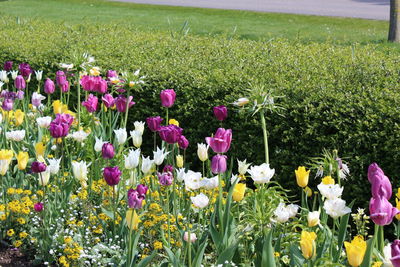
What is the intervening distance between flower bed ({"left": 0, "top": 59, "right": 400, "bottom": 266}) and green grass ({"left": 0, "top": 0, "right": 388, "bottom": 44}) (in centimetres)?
714

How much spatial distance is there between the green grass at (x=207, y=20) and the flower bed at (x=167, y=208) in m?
7.14

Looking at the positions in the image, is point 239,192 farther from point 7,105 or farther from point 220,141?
point 7,105

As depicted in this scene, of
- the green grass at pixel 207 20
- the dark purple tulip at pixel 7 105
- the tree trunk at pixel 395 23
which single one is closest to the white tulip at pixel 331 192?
the dark purple tulip at pixel 7 105

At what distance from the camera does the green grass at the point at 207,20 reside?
1224 centimetres

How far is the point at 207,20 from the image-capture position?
14680 mm

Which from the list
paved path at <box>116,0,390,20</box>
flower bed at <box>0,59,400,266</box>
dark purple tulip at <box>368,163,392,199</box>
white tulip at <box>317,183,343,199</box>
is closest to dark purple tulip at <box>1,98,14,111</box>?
flower bed at <box>0,59,400,266</box>

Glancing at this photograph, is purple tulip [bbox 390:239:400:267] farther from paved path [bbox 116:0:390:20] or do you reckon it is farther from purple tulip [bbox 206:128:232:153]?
paved path [bbox 116:0:390:20]

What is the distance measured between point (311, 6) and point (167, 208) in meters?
14.7

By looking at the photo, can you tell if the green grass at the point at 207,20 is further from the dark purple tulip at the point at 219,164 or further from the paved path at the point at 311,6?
the dark purple tulip at the point at 219,164

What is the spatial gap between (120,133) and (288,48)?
3.25 metres

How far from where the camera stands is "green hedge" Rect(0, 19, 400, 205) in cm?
449

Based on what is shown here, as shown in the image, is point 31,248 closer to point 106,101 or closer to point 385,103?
point 106,101

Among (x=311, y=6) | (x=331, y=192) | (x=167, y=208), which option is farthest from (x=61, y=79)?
(x=311, y=6)

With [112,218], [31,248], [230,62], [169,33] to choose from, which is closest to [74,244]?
[112,218]
